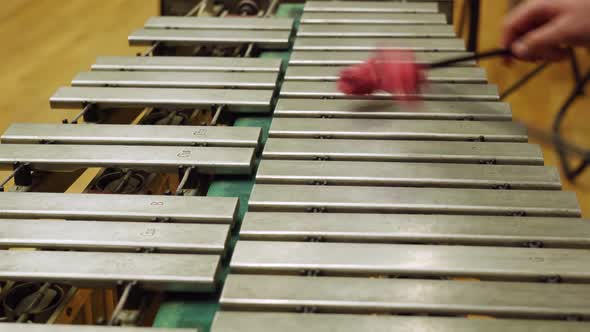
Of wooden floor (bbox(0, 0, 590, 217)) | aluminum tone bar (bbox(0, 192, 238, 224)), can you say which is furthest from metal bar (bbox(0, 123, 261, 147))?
wooden floor (bbox(0, 0, 590, 217))

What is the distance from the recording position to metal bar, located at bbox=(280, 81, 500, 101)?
257 cm

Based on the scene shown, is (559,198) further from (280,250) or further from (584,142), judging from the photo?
(584,142)

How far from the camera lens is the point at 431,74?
2744mm

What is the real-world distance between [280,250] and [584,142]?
3396mm

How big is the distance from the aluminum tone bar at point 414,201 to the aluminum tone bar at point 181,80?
806 mm

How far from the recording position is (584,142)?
14.5 ft

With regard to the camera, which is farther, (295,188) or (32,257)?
(295,188)

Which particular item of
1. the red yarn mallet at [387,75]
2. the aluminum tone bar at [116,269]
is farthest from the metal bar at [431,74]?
the aluminum tone bar at [116,269]

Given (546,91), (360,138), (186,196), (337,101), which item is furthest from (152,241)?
(546,91)

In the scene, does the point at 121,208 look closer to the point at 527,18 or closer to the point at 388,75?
the point at 388,75

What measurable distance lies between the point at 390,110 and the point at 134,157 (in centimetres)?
98

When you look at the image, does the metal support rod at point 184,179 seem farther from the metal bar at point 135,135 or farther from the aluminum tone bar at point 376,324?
the aluminum tone bar at point 376,324

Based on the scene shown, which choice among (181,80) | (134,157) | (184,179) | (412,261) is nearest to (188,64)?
(181,80)

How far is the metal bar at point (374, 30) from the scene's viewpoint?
314cm
